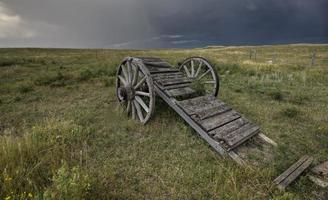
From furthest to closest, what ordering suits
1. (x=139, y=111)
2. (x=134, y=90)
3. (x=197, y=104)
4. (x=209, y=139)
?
(x=134, y=90)
(x=139, y=111)
(x=197, y=104)
(x=209, y=139)

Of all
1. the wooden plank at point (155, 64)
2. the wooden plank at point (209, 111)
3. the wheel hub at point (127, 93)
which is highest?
the wooden plank at point (155, 64)

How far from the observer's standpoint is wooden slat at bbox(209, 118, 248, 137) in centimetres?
420

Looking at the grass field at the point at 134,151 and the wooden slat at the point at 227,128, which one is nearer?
the grass field at the point at 134,151


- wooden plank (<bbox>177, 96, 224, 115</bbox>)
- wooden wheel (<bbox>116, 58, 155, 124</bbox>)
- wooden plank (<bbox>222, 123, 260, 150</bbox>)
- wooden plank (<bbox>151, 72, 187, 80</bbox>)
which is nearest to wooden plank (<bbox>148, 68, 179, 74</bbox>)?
wooden plank (<bbox>151, 72, 187, 80</bbox>)

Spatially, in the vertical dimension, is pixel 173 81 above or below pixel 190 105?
above

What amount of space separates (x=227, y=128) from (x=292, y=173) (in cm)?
140

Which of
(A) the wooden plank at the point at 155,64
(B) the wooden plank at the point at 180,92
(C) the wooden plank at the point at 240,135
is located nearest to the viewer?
(C) the wooden plank at the point at 240,135

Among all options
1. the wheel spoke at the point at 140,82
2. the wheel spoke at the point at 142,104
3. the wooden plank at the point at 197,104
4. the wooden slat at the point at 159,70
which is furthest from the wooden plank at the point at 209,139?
the wooden slat at the point at 159,70

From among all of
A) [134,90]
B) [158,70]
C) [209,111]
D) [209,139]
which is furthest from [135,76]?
[209,139]

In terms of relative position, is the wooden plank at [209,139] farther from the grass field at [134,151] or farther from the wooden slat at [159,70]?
the wooden slat at [159,70]

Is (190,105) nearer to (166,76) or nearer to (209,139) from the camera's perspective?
(209,139)

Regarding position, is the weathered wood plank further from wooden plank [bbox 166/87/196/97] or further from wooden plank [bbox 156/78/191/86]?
wooden plank [bbox 166/87/196/97]

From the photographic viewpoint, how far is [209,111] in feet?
16.1

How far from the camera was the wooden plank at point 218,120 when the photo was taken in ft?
14.5
